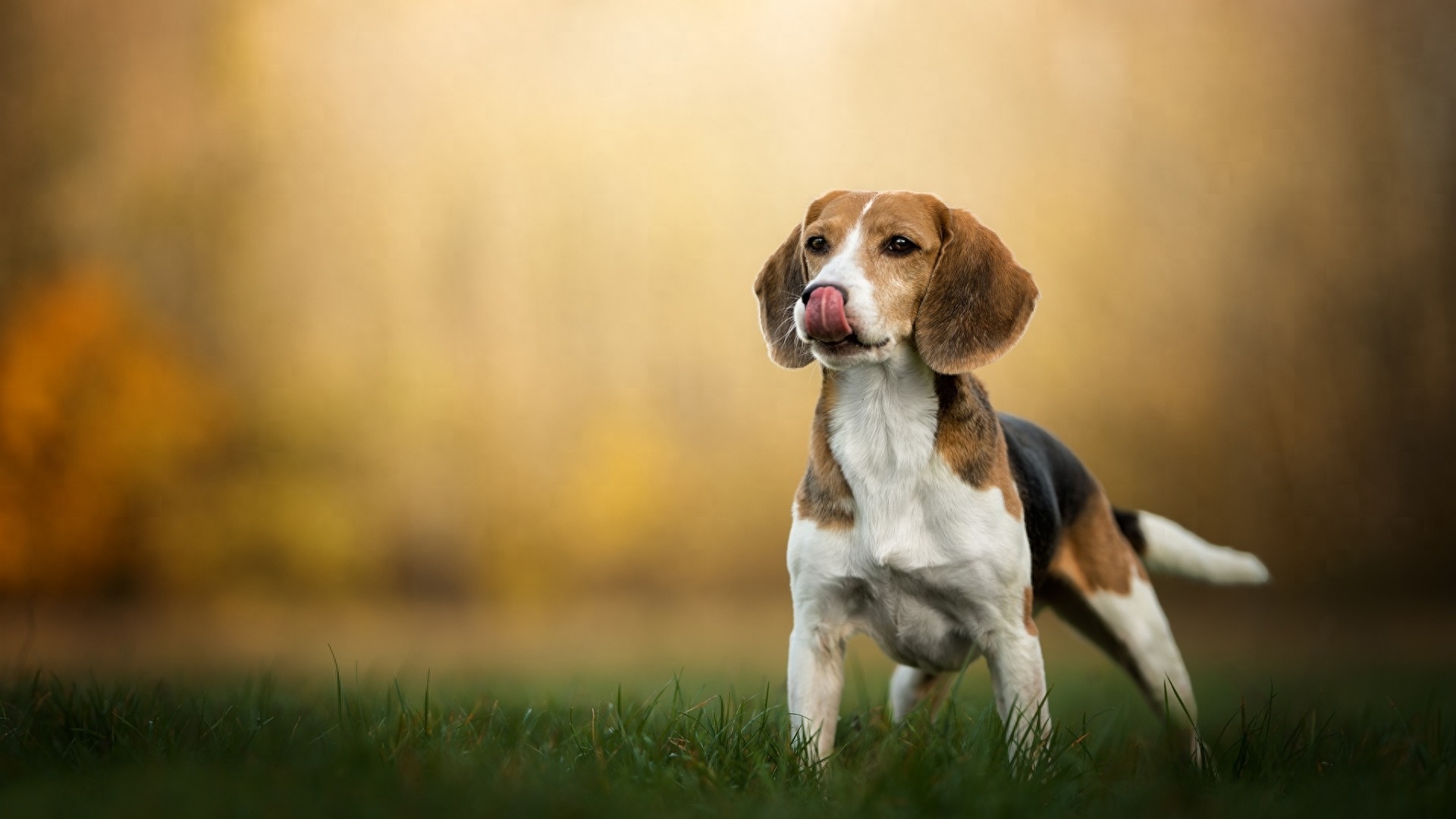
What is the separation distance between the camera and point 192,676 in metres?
5.47

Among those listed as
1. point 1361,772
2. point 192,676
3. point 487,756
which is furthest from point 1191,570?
point 192,676

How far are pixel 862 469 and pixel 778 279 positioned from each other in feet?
2.84

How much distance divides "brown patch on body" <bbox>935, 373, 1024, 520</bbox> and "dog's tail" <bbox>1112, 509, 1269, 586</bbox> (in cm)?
155

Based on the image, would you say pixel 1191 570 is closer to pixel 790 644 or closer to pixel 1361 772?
pixel 1361 772

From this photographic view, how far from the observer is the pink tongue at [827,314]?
3559mm

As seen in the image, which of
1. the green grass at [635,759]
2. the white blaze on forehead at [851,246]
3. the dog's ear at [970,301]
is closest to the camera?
the green grass at [635,759]

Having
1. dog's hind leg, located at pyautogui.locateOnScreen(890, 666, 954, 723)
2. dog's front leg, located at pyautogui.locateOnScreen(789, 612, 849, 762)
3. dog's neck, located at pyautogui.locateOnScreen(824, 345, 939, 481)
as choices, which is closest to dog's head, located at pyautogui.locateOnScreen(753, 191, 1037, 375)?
dog's neck, located at pyautogui.locateOnScreen(824, 345, 939, 481)

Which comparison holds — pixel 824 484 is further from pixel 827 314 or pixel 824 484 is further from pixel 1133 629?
pixel 1133 629

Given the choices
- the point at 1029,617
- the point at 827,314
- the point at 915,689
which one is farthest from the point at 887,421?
the point at 915,689

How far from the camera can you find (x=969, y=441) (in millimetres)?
4008

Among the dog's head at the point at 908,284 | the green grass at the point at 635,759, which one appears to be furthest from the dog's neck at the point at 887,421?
the green grass at the point at 635,759

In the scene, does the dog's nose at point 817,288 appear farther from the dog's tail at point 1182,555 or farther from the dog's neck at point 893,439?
the dog's tail at point 1182,555

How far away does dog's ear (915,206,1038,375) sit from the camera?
12.8 ft

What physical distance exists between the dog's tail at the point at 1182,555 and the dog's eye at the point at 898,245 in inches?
85.7
